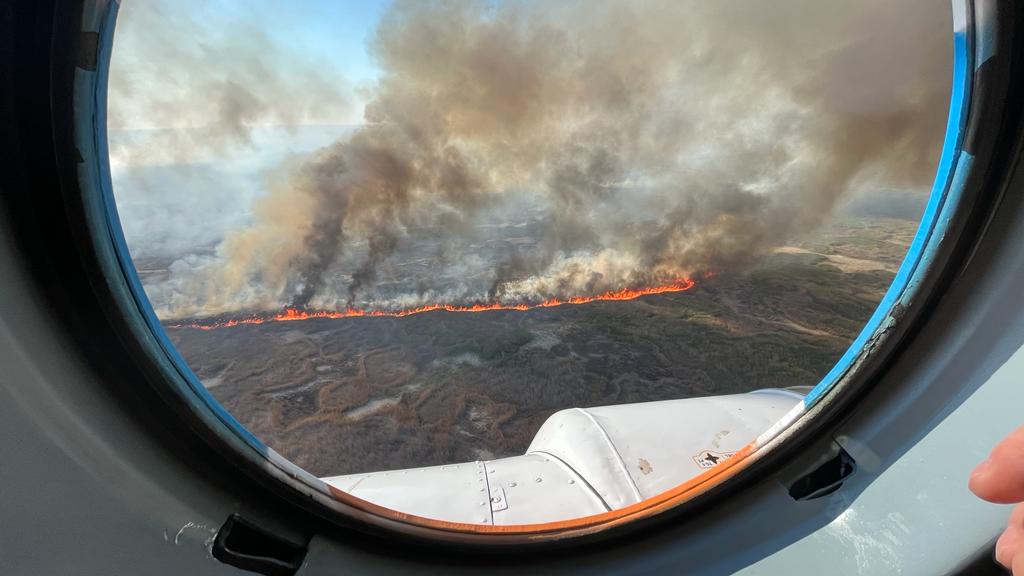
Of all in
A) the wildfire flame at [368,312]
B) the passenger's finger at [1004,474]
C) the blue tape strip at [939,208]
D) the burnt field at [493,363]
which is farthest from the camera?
the wildfire flame at [368,312]

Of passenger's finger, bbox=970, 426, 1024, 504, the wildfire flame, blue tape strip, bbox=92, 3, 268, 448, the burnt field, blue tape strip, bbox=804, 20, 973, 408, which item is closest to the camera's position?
passenger's finger, bbox=970, 426, 1024, 504

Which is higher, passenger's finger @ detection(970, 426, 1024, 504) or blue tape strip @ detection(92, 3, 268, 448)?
blue tape strip @ detection(92, 3, 268, 448)

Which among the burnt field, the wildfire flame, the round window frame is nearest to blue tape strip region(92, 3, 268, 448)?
the round window frame

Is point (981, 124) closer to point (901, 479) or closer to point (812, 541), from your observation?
point (901, 479)

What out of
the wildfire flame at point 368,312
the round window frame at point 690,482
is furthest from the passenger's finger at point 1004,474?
the wildfire flame at point 368,312

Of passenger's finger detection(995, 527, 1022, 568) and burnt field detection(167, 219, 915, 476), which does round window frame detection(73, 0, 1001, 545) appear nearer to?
passenger's finger detection(995, 527, 1022, 568)

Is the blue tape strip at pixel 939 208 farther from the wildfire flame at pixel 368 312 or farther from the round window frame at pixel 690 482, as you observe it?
the wildfire flame at pixel 368 312

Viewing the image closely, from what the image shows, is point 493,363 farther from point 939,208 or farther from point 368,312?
point 939,208
